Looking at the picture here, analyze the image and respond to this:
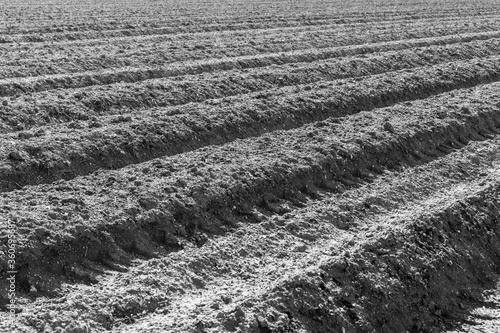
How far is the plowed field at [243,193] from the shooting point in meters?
4.90

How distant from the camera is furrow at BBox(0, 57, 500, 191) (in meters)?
6.79

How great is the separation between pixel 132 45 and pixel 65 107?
5.00m

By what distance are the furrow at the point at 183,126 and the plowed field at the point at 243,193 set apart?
3 cm

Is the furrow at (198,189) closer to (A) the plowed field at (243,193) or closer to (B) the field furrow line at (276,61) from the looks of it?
(A) the plowed field at (243,193)

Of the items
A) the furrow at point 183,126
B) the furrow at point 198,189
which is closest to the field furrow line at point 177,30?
the furrow at point 183,126

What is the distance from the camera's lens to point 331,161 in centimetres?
748

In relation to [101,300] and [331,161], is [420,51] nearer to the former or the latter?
[331,161]

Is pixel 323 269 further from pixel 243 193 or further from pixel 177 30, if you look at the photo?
pixel 177 30

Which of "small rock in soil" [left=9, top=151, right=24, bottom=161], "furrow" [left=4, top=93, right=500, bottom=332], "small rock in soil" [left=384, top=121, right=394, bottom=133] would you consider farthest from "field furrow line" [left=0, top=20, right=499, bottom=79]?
"furrow" [left=4, top=93, right=500, bottom=332]

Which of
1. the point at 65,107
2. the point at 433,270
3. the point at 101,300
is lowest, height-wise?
the point at 433,270

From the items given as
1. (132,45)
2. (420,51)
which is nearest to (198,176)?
(132,45)

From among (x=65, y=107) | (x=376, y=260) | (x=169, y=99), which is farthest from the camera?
(x=169, y=99)

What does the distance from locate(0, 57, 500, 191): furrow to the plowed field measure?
0.03 metres

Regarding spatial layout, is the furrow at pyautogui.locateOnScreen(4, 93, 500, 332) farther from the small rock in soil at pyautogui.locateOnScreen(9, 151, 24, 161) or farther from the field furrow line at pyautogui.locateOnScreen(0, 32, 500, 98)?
the field furrow line at pyautogui.locateOnScreen(0, 32, 500, 98)
